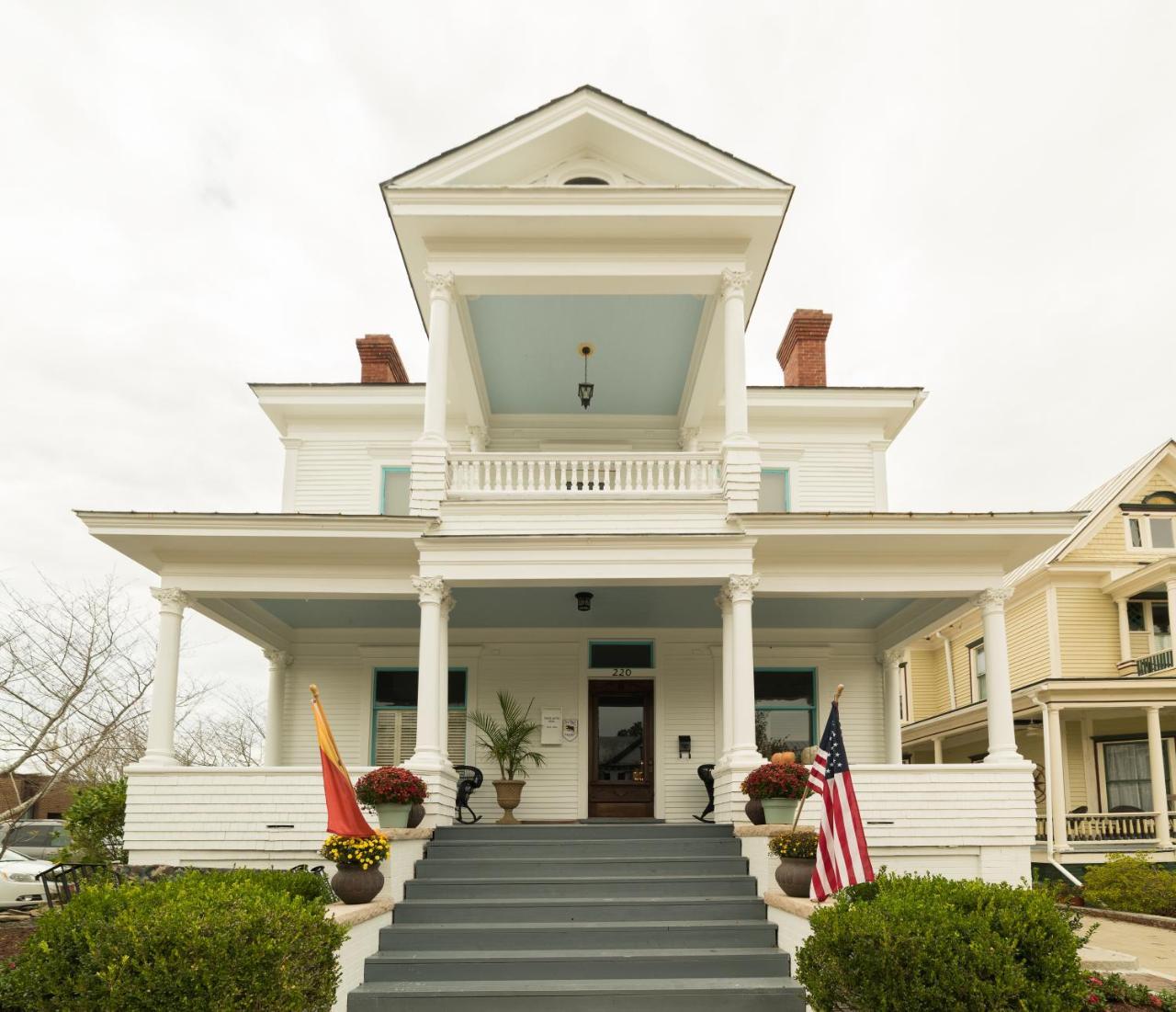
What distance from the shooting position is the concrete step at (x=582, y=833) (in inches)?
443

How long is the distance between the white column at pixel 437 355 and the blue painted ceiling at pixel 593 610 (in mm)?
2304

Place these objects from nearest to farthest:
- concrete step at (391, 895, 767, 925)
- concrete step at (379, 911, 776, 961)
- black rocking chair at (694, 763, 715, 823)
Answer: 1. concrete step at (379, 911, 776, 961)
2. concrete step at (391, 895, 767, 925)
3. black rocking chair at (694, 763, 715, 823)

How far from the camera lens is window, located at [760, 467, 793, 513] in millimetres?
16922

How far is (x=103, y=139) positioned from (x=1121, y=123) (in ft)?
57.4

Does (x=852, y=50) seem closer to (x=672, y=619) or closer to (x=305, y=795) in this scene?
(x=672, y=619)

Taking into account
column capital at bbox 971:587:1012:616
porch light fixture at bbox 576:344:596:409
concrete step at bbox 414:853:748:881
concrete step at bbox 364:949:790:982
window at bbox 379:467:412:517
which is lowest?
concrete step at bbox 364:949:790:982

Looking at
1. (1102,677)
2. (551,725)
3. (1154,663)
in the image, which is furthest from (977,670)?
(551,725)

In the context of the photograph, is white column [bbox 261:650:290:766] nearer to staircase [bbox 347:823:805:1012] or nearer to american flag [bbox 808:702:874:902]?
staircase [bbox 347:823:805:1012]

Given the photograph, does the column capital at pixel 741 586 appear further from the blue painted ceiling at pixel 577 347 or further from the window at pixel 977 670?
the window at pixel 977 670

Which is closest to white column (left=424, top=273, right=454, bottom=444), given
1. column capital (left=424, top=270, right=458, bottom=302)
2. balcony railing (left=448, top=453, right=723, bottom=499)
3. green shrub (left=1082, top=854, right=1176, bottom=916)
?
column capital (left=424, top=270, right=458, bottom=302)

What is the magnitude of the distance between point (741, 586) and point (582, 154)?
624 centimetres

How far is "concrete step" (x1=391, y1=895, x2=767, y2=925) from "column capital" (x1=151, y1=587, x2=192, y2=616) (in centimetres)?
491

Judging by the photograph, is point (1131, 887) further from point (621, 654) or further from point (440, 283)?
point (440, 283)

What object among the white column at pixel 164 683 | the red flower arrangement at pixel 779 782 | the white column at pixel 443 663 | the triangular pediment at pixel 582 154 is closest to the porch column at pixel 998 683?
the red flower arrangement at pixel 779 782
